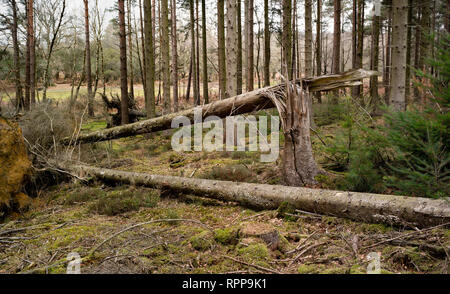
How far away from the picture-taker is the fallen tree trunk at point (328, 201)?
302 cm

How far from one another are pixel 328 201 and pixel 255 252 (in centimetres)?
131

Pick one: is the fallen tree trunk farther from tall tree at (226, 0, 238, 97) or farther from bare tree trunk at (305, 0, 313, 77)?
bare tree trunk at (305, 0, 313, 77)

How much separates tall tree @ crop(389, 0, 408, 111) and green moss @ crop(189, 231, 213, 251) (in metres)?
5.56

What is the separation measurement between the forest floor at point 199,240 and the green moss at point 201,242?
1cm

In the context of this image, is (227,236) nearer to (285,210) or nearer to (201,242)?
(201,242)

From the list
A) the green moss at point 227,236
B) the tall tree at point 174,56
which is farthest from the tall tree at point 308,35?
the green moss at point 227,236

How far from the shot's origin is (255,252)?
292 cm

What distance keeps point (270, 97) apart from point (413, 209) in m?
2.82

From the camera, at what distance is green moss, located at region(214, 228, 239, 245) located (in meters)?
3.21

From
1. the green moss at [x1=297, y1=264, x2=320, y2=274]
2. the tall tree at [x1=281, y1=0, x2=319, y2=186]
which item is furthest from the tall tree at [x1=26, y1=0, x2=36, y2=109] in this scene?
the green moss at [x1=297, y1=264, x2=320, y2=274]

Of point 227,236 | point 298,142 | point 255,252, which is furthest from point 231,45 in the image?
point 255,252

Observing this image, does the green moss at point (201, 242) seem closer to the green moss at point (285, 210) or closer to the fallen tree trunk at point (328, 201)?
the green moss at point (285, 210)
